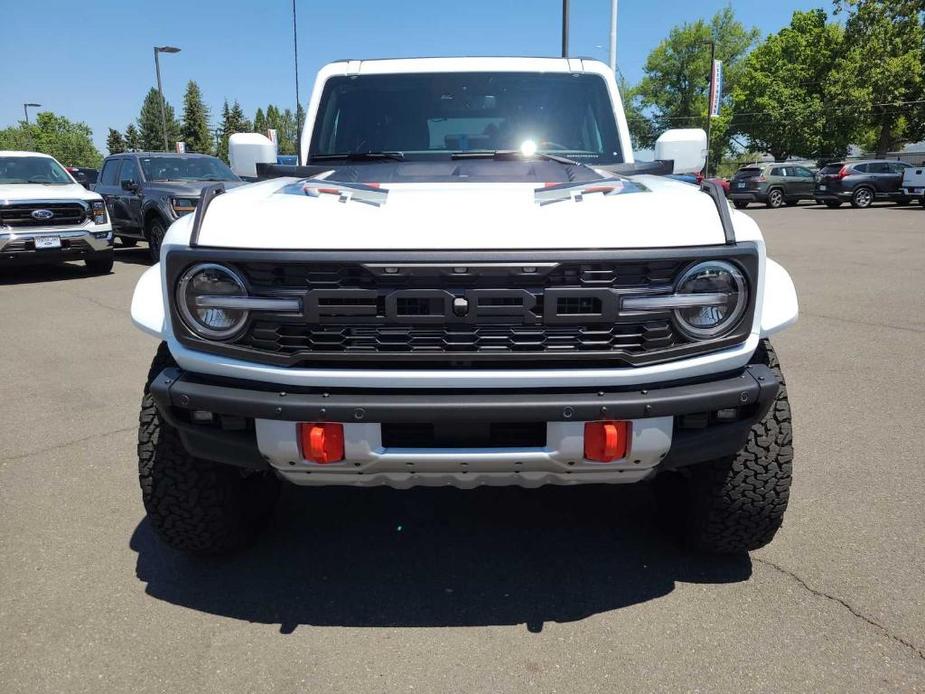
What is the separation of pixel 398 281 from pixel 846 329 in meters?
5.94

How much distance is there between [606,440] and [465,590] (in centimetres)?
86

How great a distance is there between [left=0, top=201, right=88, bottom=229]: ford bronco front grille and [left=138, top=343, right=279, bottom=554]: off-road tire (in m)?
8.84

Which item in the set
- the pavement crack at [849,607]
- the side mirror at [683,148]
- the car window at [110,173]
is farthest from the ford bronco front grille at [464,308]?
the car window at [110,173]

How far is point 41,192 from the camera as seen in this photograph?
1026 centimetres

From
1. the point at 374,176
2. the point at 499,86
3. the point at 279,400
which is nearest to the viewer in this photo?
the point at 279,400

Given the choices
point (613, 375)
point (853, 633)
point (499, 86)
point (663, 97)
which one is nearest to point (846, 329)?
point (499, 86)

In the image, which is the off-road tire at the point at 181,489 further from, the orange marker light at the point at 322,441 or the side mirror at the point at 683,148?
the side mirror at the point at 683,148

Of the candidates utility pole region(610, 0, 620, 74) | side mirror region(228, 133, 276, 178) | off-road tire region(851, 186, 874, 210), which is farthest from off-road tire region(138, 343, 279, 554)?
off-road tire region(851, 186, 874, 210)

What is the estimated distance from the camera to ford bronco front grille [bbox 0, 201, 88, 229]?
9922 millimetres

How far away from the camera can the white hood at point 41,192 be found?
32.8 feet

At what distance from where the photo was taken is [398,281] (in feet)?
7.08

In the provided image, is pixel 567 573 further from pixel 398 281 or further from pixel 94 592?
pixel 94 592

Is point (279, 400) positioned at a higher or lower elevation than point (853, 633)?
higher

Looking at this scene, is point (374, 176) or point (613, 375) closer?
point (613, 375)
